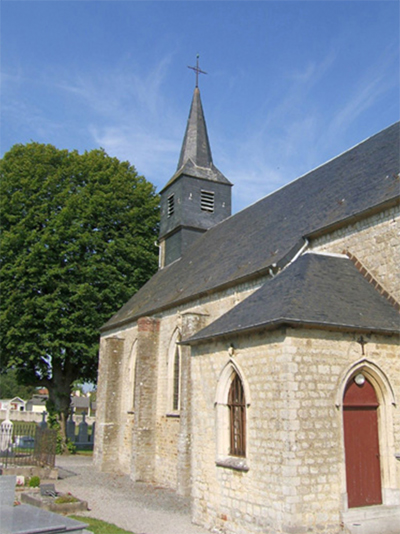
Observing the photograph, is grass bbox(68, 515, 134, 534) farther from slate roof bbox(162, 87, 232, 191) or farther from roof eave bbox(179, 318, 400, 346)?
slate roof bbox(162, 87, 232, 191)

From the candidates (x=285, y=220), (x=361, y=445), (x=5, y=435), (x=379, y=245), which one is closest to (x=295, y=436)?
(x=361, y=445)

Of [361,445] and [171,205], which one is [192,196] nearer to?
[171,205]

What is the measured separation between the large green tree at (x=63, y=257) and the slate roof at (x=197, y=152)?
3.33 meters

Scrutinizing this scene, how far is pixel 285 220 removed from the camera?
1442cm

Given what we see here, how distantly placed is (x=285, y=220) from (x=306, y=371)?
7.14 m

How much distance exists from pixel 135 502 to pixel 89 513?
1.79 meters

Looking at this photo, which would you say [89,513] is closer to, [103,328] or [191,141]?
[103,328]

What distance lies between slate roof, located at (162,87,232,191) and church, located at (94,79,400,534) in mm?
8499

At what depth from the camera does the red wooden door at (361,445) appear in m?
8.11

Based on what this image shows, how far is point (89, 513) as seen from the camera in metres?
10.7

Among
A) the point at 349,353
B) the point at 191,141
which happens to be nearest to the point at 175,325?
the point at 349,353

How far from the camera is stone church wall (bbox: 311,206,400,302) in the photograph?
9.49 metres

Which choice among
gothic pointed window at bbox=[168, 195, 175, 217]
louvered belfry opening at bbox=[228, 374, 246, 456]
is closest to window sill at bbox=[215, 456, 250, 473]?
louvered belfry opening at bbox=[228, 374, 246, 456]

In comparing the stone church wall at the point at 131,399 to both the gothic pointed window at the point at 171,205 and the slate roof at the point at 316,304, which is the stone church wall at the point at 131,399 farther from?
the gothic pointed window at the point at 171,205
